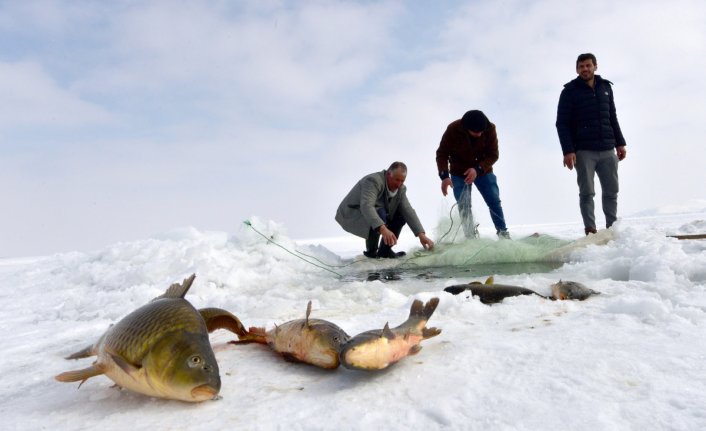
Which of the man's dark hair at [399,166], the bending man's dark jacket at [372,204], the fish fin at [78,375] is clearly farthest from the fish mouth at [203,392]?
the man's dark hair at [399,166]

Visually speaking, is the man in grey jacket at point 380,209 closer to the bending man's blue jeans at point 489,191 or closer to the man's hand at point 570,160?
the bending man's blue jeans at point 489,191

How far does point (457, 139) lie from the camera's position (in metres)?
7.72

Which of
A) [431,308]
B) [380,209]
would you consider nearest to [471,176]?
[380,209]

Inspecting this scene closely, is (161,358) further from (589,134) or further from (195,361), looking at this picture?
(589,134)

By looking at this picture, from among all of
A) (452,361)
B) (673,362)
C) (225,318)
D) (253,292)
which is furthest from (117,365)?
(253,292)

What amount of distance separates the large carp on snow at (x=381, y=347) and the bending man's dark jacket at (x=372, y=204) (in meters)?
5.77

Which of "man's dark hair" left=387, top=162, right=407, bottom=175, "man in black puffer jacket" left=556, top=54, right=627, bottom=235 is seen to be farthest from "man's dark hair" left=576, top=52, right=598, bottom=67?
"man's dark hair" left=387, top=162, right=407, bottom=175

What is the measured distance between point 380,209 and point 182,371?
22.1ft

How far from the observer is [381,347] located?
1.50 metres

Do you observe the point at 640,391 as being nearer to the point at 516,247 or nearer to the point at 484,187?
the point at 516,247

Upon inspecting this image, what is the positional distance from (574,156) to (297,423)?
262 inches

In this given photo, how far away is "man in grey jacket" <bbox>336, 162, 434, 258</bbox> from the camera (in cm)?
748

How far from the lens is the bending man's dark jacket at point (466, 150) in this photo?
25.3 feet

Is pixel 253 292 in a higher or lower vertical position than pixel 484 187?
lower
